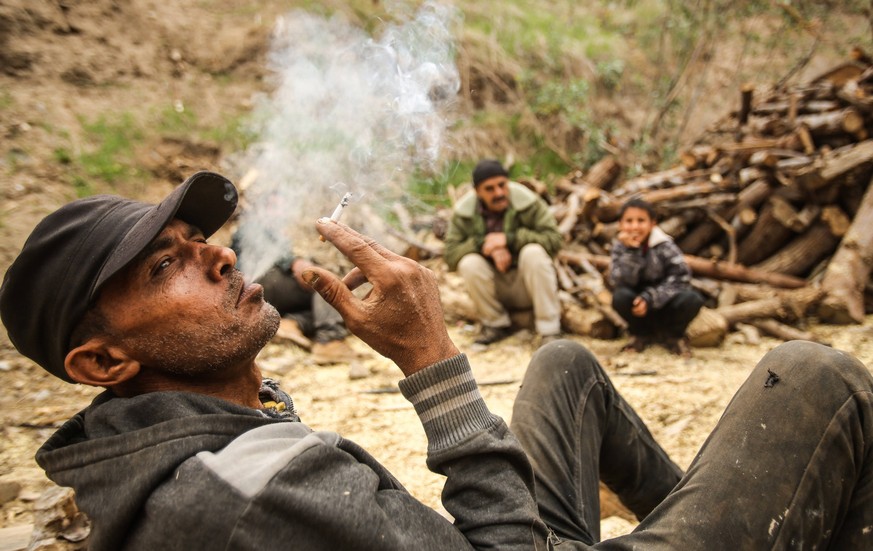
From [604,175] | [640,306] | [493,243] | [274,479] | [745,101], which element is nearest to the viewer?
[274,479]

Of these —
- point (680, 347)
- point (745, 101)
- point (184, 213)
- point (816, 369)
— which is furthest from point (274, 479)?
point (745, 101)

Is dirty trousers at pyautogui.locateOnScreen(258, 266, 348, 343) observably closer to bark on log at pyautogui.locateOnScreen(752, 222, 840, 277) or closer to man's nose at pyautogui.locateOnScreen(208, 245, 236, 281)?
man's nose at pyautogui.locateOnScreen(208, 245, 236, 281)

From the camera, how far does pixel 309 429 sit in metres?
1.30

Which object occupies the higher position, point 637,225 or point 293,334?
point 637,225

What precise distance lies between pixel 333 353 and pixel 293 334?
0.47m

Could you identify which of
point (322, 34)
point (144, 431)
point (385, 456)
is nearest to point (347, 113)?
point (385, 456)

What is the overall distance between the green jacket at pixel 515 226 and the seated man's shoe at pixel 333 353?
1498mm

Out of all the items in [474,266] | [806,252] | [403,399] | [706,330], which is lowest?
[403,399]

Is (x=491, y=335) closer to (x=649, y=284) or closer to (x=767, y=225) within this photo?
(x=649, y=284)

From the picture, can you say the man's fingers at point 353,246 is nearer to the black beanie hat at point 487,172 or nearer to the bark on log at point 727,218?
the black beanie hat at point 487,172

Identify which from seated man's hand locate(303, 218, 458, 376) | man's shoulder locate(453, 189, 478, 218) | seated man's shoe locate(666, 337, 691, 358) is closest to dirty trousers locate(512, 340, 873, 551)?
seated man's hand locate(303, 218, 458, 376)

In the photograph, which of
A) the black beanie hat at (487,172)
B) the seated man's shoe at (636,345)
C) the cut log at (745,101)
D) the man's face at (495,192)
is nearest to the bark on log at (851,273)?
the seated man's shoe at (636,345)

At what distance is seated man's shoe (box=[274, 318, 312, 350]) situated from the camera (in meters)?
5.37

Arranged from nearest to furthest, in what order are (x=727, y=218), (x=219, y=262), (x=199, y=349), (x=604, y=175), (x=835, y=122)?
(x=199, y=349) < (x=219, y=262) < (x=835, y=122) < (x=727, y=218) < (x=604, y=175)
